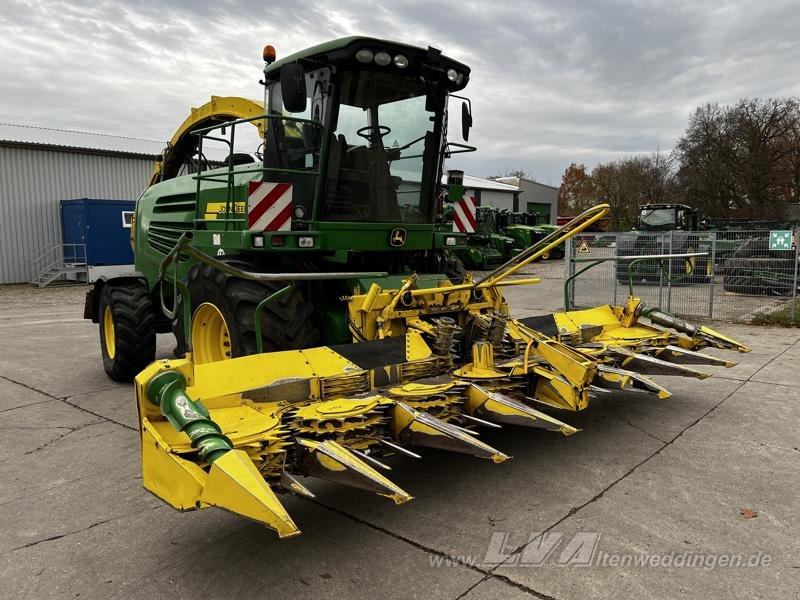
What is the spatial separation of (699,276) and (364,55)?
332 inches

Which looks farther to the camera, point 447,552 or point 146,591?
point 447,552

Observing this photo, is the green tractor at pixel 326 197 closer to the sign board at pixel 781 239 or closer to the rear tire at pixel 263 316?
the rear tire at pixel 263 316

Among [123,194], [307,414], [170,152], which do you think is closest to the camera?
[307,414]

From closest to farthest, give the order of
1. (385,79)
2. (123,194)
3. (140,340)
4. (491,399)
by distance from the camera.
→ (491,399)
(385,79)
(140,340)
(123,194)

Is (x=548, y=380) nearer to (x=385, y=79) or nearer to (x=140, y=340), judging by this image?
(x=385, y=79)

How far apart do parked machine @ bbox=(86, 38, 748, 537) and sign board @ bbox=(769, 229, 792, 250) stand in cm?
608

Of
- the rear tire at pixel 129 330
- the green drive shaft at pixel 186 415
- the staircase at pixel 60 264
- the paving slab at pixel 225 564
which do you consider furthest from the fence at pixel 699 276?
the staircase at pixel 60 264

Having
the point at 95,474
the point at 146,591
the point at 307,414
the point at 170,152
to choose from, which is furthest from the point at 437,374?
the point at 170,152

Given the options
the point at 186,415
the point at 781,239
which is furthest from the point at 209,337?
the point at 781,239

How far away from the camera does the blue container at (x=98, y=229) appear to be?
61.1 ft

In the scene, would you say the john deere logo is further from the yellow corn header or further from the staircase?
the staircase

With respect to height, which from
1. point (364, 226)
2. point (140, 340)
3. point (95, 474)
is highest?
point (364, 226)

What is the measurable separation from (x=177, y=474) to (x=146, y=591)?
0.63 meters

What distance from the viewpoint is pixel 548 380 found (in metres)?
3.94
